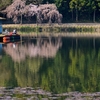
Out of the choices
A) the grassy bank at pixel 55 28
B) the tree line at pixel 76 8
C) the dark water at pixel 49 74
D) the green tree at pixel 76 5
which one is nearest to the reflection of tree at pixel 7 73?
the dark water at pixel 49 74

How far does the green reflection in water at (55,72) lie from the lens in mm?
17312

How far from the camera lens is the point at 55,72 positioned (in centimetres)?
2070

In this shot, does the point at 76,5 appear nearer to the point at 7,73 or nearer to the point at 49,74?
the point at 7,73

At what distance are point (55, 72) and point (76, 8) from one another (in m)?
46.4

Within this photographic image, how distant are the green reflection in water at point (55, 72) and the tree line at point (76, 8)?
125 ft

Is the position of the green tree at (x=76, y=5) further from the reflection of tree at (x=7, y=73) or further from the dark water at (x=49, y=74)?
the reflection of tree at (x=7, y=73)

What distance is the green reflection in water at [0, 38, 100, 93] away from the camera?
A: 56.8 feet

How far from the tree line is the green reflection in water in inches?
1505

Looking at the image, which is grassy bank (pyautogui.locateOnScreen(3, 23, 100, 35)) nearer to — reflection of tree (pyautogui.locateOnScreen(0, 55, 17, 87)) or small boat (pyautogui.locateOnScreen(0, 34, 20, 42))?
small boat (pyautogui.locateOnScreen(0, 34, 20, 42))

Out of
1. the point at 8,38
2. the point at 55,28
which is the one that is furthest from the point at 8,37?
the point at 55,28

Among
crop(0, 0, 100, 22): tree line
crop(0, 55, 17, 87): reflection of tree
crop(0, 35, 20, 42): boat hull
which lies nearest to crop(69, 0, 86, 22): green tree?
crop(0, 0, 100, 22): tree line

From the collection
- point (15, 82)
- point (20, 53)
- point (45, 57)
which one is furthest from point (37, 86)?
point (20, 53)

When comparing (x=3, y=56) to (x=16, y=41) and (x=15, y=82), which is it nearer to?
(x=15, y=82)

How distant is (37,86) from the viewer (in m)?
17.1
